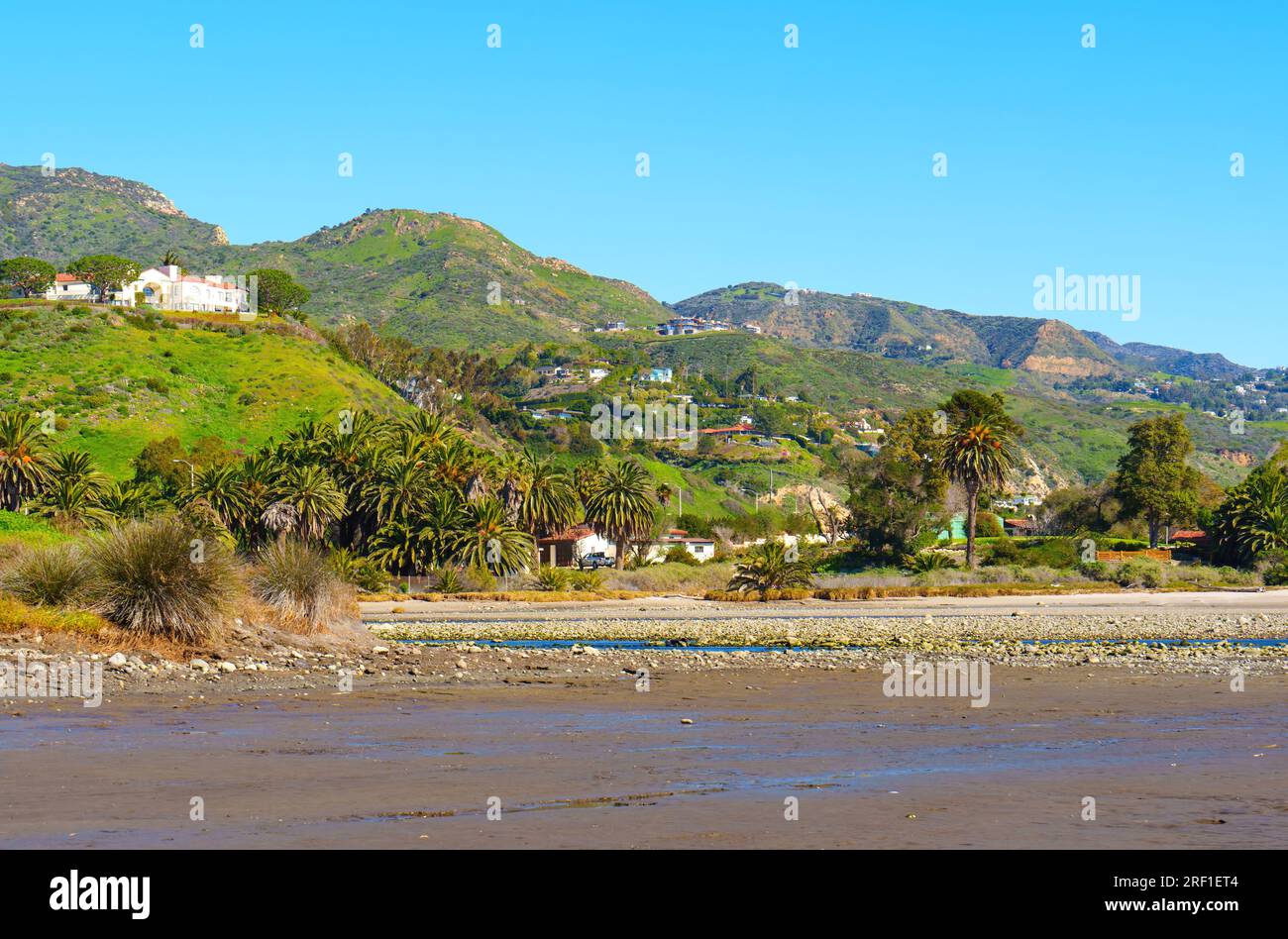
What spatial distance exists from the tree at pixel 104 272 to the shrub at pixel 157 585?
5540 inches

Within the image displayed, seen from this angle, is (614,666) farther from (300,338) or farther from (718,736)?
(300,338)

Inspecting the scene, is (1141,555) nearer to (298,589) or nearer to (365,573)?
(365,573)

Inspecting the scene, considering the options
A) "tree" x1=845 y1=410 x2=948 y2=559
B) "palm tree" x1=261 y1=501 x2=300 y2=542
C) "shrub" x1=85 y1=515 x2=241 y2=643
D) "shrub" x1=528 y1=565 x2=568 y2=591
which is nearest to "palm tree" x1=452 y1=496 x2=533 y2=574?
"shrub" x1=528 y1=565 x2=568 y2=591

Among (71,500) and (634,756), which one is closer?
(634,756)

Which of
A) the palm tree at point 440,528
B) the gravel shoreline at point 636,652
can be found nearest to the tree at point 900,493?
the palm tree at point 440,528

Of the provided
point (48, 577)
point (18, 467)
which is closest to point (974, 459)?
point (18, 467)

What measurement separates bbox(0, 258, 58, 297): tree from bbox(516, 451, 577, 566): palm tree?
99.8 metres

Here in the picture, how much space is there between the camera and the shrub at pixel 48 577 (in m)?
27.2

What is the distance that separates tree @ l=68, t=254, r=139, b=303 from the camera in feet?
520

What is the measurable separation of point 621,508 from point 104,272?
10154 cm

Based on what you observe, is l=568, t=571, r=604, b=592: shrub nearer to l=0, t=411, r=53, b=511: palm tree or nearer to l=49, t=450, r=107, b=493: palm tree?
l=49, t=450, r=107, b=493: palm tree

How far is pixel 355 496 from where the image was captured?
78375 millimetres

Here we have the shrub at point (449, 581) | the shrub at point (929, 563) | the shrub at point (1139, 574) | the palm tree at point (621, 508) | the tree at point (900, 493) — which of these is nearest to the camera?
the shrub at point (449, 581)

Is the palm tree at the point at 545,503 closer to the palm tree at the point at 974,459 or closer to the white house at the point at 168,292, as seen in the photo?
the palm tree at the point at 974,459
